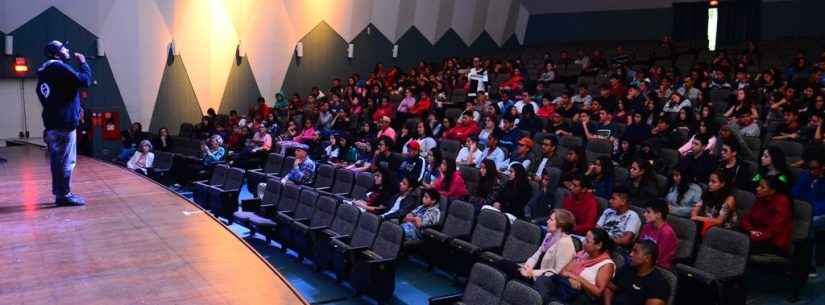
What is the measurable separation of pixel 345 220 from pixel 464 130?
3580 mm

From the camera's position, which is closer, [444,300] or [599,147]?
[444,300]

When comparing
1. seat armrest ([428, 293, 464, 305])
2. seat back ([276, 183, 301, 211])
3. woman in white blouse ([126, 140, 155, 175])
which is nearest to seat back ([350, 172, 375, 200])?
seat back ([276, 183, 301, 211])

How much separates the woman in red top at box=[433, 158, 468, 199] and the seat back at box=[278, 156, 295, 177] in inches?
99.2

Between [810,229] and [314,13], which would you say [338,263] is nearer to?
[810,229]

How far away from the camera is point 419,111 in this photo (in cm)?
1128

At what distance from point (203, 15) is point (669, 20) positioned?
934cm

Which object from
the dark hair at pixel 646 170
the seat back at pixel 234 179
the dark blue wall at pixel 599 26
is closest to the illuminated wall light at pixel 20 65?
the seat back at pixel 234 179

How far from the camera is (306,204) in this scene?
6957 millimetres

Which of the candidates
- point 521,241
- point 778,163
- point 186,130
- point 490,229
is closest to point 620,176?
point 778,163

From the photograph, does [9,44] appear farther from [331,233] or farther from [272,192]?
[331,233]

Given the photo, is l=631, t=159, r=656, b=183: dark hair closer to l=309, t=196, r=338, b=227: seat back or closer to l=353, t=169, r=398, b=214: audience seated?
l=353, t=169, r=398, b=214: audience seated

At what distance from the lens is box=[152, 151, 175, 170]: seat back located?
10.1 metres

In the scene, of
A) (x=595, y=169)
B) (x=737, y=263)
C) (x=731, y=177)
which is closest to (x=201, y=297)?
(x=737, y=263)

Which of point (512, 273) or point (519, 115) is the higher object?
→ point (519, 115)
